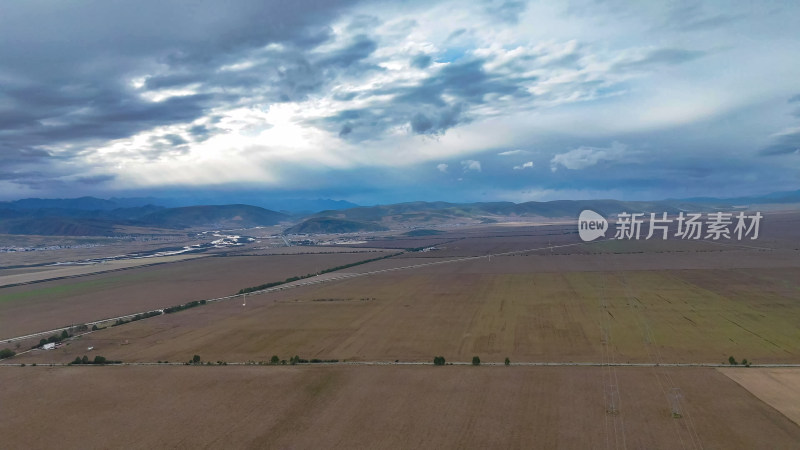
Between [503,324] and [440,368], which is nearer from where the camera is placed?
[440,368]

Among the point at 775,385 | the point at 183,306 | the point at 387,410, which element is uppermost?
the point at 775,385

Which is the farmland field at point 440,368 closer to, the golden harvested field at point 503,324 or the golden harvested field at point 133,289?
the golden harvested field at point 503,324

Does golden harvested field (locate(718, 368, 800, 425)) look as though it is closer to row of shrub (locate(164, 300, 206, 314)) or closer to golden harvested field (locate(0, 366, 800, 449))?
golden harvested field (locate(0, 366, 800, 449))

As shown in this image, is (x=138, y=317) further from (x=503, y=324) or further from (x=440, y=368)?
(x=503, y=324)

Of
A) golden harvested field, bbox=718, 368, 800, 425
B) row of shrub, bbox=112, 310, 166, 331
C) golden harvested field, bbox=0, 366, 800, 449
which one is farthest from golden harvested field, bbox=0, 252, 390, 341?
golden harvested field, bbox=718, 368, 800, 425

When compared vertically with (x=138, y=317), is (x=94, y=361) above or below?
above

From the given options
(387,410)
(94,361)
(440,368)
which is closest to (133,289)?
(94,361)

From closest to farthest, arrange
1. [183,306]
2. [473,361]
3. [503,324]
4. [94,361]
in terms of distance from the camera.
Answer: [473,361]
[94,361]
[503,324]
[183,306]
